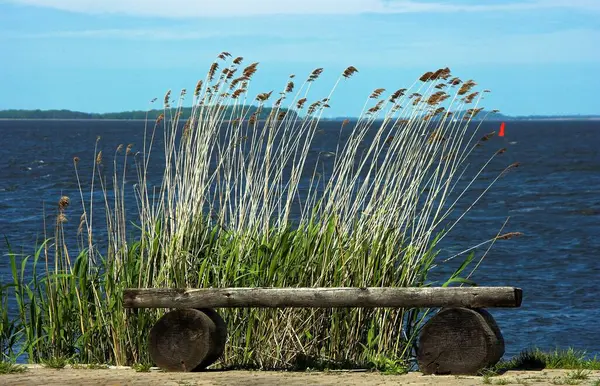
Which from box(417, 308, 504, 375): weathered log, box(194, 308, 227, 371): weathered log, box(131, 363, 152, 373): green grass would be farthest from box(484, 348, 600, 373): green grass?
box(131, 363, 152, 373): green grass

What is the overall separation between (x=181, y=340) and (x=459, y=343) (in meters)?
2.19

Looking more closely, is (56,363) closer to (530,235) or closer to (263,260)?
(263,260)

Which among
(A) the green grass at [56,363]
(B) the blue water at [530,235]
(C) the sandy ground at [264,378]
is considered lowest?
(B) the blue water at [530,235]

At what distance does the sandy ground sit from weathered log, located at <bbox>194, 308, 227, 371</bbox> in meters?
0.12

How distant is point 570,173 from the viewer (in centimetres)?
5441

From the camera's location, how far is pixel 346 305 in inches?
321

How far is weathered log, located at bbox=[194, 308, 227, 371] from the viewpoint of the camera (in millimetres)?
8352

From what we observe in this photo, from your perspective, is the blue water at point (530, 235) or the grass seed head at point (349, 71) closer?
the grass seed head at point (349, 71)

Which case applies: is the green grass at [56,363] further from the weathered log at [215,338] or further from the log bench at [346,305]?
the weathered log at [215,338]

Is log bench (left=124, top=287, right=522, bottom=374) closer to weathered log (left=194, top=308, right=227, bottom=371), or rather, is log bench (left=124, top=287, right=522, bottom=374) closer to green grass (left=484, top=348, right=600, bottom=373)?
weathered log (left=194, top=308, right=227, bottom=371)

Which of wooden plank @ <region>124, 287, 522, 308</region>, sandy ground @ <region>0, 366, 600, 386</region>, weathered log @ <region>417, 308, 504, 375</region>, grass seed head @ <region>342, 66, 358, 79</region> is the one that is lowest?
sandy ground @ <region>0, 366, 600, 386</region>

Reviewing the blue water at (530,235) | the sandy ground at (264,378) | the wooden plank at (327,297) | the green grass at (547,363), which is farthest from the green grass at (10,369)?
the green grass at (547,363)

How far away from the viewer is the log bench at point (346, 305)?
8.02 metres

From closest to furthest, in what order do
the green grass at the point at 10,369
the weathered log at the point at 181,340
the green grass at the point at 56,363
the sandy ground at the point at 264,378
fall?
the sandy ground at the point at 264,378 < the green grass at the point at 10,369 < the weathered log at the point at 181,340 < the green grass at the point at 56,363
